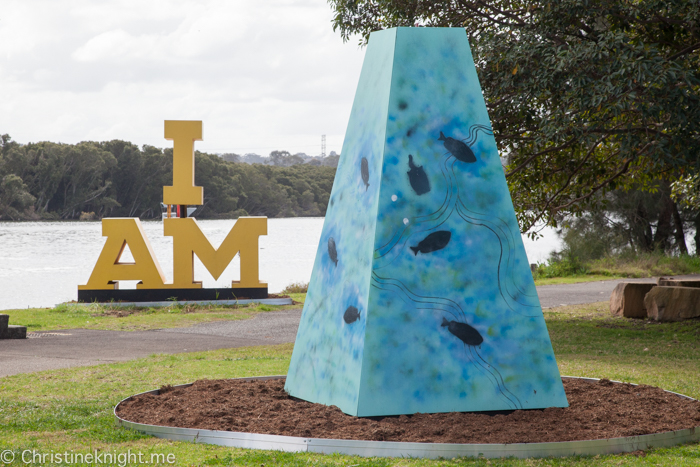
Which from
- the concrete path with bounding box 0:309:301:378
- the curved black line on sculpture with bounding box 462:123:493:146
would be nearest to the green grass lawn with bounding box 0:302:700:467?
the concrete path with bounding box 0:309:301:378

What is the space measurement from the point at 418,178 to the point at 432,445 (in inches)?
90.1

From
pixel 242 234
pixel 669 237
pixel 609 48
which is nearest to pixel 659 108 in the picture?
pixel 609 48

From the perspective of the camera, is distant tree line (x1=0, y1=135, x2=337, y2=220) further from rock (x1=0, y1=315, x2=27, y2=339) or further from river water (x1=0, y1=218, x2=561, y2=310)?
rock (x1=0, y1=315, x2=27, y2=339)

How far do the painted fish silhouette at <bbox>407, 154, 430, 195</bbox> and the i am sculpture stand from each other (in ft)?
43.5

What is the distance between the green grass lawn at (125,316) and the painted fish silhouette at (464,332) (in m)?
9.98

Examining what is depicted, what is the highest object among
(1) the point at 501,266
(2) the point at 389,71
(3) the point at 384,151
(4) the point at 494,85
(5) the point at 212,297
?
(4) the point at 494,85

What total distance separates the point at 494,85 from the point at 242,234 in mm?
10018

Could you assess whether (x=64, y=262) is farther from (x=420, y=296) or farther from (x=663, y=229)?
(x=420, y=296)

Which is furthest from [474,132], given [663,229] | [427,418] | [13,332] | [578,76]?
[663,229]

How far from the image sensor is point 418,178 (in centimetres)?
570

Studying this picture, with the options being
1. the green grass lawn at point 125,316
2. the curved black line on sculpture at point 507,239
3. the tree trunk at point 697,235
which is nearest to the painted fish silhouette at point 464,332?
the curved black line on sculpture at point 507,239

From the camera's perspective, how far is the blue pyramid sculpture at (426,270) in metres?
5.35

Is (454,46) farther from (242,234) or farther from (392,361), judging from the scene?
(242,234)

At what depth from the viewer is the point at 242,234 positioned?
18.7 metres
